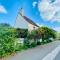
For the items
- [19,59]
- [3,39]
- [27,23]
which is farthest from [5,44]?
[27,23]

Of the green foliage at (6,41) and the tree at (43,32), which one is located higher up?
the tree at (43,32)

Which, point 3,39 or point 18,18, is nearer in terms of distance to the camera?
point 3,39

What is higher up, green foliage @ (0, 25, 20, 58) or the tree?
the tree

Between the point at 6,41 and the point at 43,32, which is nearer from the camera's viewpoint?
the point at 6,41

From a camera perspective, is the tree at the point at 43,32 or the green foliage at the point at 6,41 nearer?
the green foliage at the point at 6,41

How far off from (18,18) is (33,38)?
1633cm

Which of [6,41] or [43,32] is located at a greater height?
[43,32]

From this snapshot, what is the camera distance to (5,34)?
51.6ft

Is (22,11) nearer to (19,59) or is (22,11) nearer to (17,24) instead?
(17,24)

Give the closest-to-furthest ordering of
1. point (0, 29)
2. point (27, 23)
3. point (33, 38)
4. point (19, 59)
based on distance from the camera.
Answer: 1. point (19, 59)
2. point (0, 29)
3. point (33, 38)
4. point (27, 23)

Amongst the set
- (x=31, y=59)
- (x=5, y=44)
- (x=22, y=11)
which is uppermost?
(x=22, y=11)

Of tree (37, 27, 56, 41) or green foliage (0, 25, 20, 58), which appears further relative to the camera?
tree (37, 27, 56, 41)

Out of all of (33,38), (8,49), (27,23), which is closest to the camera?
(8,49)

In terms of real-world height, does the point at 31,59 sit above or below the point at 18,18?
below
